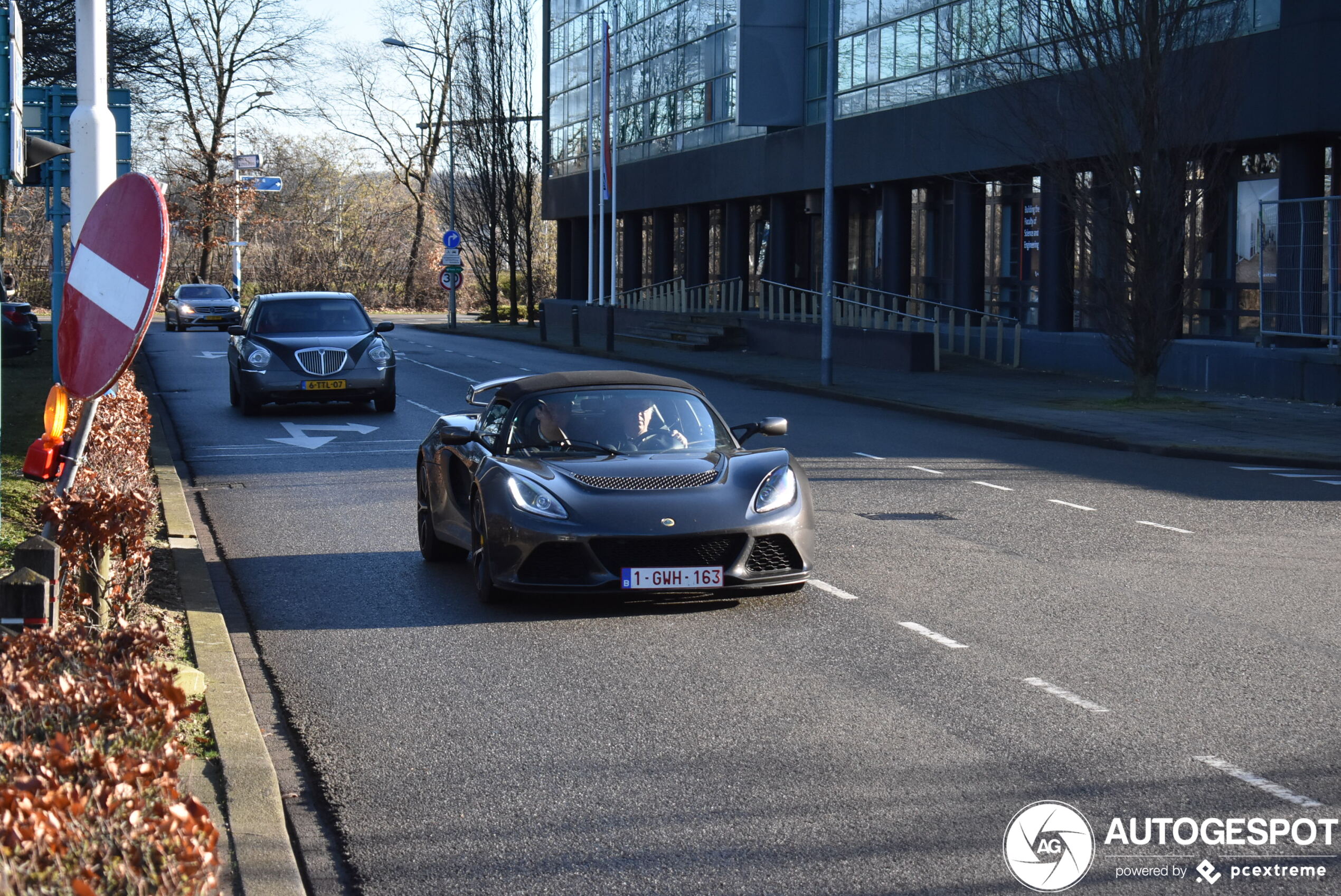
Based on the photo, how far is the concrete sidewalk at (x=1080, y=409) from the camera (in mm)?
17891

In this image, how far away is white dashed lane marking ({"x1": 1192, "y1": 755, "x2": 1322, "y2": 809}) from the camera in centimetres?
523

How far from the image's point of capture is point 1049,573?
9914 mm

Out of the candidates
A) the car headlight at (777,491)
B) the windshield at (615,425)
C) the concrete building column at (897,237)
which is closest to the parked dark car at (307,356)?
the windshield at (615,425)

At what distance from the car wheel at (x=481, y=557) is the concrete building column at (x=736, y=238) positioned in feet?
130

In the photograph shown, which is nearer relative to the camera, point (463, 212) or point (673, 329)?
point (673, 329)

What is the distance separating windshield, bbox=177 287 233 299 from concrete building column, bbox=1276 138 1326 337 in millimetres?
36270

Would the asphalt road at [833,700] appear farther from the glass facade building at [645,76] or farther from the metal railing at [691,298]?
the glass facade building at [645,76]

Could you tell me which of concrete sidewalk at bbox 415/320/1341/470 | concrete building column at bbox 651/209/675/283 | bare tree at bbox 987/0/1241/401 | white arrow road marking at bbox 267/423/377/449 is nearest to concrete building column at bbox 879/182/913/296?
concrete sidewalk at bbox 415/320/1341/470

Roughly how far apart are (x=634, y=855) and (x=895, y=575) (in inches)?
208

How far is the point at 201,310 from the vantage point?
5159 centimetres

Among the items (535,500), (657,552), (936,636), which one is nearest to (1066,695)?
(936,636)

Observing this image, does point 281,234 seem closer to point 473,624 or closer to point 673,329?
point 673,329

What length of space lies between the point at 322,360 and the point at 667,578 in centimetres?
1369

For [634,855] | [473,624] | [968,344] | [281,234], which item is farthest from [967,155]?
[281,234]
